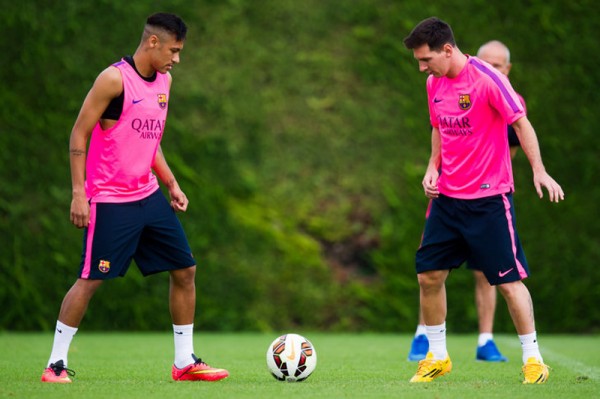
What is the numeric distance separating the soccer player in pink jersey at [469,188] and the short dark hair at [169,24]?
134cm

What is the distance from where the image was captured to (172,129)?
464 inches

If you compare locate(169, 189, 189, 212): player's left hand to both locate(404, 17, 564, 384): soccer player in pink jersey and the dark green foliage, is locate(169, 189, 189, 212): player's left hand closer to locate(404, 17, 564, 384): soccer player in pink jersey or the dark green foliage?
locate(404, 17, 564, 384): soccer player in pink jersey

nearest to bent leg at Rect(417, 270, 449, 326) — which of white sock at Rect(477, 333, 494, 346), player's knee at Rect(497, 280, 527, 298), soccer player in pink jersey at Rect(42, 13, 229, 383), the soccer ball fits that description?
player's knee at Rect(497, 280, 527, 298)

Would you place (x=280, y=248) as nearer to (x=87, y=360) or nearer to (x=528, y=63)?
(x=528, y=63)

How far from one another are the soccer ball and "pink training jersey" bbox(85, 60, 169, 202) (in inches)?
47.9

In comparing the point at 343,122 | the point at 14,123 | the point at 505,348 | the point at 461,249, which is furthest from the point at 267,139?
the point at 461,249

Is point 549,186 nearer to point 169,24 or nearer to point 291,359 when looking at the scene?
point 291,359

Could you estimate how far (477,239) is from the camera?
5.76m

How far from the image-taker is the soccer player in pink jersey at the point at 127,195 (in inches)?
224

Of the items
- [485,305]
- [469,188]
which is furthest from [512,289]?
[485,305]

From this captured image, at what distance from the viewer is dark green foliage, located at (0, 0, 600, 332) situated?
37.6ft

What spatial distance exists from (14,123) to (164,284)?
2.57m

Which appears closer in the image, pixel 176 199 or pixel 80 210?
pixel 80 210

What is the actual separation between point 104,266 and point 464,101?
2.30 metres
